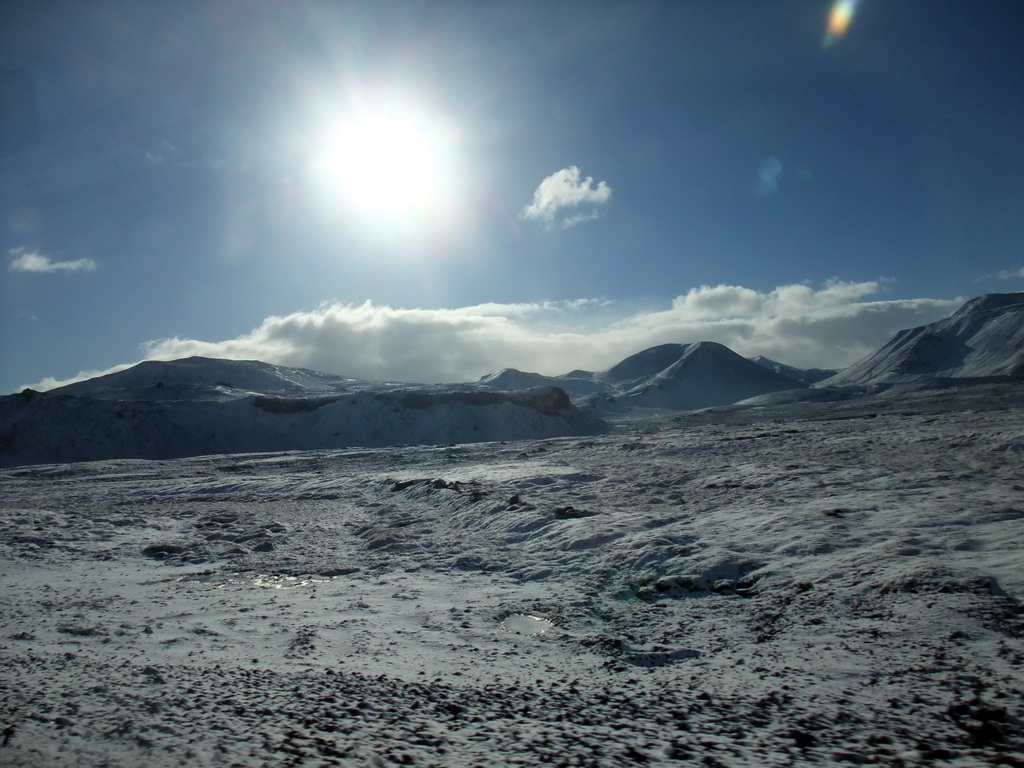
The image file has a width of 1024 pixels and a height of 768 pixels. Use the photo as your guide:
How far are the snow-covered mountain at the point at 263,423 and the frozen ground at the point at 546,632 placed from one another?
4737 cm

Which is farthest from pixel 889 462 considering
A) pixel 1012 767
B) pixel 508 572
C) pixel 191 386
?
pixel 191 386

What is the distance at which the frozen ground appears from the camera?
439cm

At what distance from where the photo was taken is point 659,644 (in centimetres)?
678

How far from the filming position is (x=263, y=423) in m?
67.4

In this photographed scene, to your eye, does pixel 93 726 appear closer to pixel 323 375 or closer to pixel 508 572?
pixel 508 572

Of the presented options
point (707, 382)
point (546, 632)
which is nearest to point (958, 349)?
point (707, 382)

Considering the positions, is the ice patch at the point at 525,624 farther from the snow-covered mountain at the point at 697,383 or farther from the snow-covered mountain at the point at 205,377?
the snow-covered mountain at the point at 697,383

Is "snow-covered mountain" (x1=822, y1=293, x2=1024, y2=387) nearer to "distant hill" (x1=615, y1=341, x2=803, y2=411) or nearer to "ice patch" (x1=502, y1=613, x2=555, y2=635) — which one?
"distant hill" (x1=615, y1=341, x2=803, y2=411)

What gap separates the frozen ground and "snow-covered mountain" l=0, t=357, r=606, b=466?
47369mm

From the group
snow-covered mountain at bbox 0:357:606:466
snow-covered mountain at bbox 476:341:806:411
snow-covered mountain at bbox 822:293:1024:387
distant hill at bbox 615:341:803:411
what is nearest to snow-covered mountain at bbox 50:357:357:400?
Result: snow-covered mountain at bbox 476:341:806:411

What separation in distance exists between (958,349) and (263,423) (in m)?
138

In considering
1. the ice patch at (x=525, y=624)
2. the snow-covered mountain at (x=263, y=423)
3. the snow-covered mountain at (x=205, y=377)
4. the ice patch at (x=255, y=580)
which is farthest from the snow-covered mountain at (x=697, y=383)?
the ice patch at (x=525, y=624)

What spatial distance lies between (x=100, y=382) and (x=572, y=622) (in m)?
146

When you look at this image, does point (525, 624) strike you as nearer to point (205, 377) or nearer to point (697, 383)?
point (205, 377)
